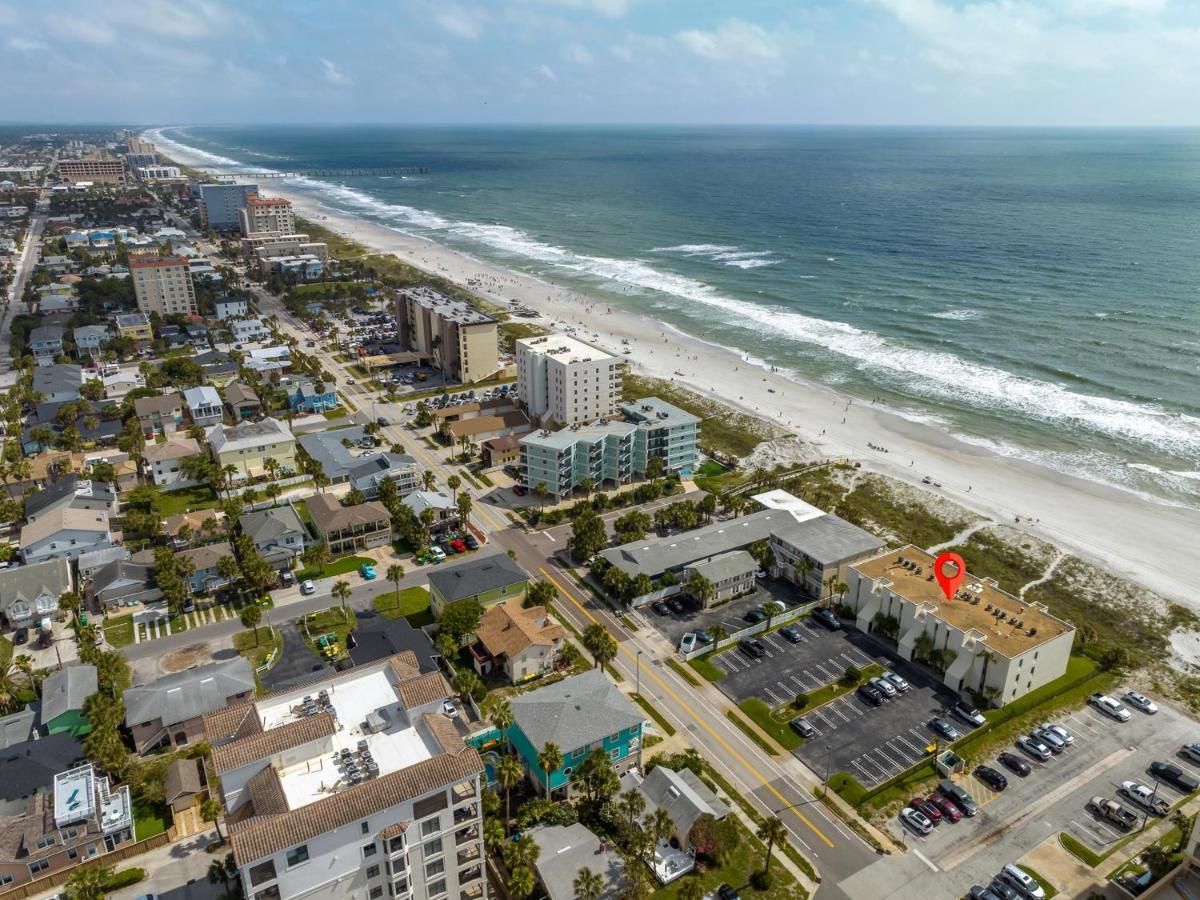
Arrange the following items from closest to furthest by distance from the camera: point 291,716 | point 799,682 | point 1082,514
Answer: point 291,716 < point 799,682 < point 1082,514

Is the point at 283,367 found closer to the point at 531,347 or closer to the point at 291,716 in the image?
the point at 531,347

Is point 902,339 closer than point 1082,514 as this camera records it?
No

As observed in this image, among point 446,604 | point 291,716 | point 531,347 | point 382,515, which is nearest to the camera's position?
point 291,716

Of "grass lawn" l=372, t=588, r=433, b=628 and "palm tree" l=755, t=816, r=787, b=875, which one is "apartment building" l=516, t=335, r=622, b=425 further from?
"palm tree" l=755, t=816, r=787, b=875

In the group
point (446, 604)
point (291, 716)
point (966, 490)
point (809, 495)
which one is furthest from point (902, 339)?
point (291, 716)

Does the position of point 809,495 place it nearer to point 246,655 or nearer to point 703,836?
point 703,836

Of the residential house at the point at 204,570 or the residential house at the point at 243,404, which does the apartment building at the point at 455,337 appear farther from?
the residential house at the point at 204,570

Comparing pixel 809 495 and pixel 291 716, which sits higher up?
pixel 291 716

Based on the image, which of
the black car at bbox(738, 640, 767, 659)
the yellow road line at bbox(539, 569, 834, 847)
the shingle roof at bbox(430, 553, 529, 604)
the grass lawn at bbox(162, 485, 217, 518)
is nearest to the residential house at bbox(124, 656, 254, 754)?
the shingle roof at bbox(430, 553, 529, 604)
